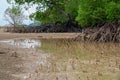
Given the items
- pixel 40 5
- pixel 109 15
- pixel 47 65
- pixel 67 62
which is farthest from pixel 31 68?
pixel 40 5

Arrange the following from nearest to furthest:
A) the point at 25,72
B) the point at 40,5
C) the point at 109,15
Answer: the point at 25,72 → the point at 109,15 → the point at 40,5

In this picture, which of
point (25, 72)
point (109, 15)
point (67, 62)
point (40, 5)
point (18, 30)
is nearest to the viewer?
point (25, 72)

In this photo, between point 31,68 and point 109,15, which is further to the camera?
point 109,15

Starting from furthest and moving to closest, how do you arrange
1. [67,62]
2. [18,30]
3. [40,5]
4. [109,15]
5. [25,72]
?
[18,30]
[40,5]
[109,15]
[67,62]
[25,72]

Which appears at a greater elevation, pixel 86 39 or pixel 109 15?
pixel 109 15

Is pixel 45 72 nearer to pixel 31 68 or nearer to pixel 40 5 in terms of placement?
pixel 31 68

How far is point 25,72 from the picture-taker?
9484 mm

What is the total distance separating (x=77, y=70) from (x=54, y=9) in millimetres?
29796

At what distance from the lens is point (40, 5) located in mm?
37312

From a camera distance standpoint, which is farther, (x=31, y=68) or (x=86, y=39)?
(x=86, y=39)

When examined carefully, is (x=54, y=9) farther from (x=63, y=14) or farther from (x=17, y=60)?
(x=17, y=60)

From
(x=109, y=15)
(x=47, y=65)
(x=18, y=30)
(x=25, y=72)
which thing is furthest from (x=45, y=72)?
(x=18, y=30)

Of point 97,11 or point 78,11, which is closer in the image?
point 97,11

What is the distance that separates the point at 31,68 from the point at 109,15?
43.8 ft
